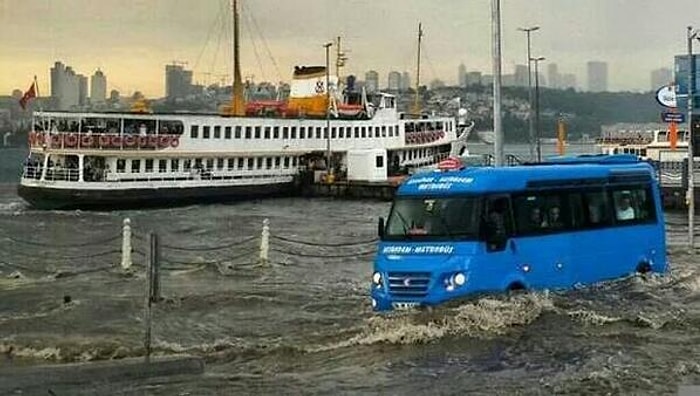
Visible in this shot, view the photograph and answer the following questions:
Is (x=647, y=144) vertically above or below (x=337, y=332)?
above

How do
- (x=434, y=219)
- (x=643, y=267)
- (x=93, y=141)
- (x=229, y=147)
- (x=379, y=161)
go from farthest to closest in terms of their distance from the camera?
(x=379, y=161), (x=229, y=147), (x=93, y=141), (x=643, y=267), (x=434, y=219)

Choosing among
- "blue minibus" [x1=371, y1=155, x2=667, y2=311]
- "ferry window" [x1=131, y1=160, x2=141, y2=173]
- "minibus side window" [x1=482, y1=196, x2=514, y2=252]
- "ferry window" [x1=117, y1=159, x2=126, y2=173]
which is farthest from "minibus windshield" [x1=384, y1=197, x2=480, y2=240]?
"ferry window" [x1=131, y1=160, x2=141, y2=173]

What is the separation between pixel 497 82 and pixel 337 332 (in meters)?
15.4

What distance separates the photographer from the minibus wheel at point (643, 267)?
20.3 m

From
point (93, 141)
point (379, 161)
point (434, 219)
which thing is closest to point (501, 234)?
point (434, 219)

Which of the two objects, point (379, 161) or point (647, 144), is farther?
point (647, 144)

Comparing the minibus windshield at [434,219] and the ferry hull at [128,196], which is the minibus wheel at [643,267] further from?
the ferry hull at [128,196]

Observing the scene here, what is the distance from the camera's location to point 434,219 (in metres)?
16.2

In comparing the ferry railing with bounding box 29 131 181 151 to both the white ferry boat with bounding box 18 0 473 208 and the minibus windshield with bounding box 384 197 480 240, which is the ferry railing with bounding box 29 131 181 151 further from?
the minibus windshield with bounding box 384 197 480 240

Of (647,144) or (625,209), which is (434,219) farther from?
(647,144)

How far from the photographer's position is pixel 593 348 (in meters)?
14.4

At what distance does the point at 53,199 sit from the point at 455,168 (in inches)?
1843

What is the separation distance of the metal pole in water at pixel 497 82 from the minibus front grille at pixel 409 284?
12938 millimetres

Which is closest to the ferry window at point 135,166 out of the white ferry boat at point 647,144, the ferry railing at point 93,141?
the ferry railing at point 93,141
